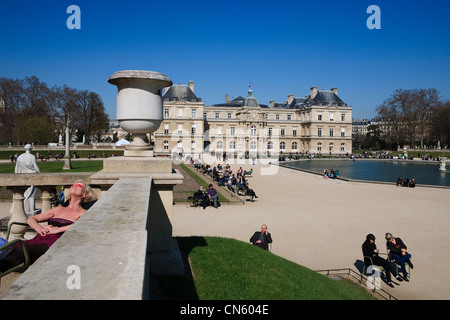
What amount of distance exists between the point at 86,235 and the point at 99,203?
0.98 metres

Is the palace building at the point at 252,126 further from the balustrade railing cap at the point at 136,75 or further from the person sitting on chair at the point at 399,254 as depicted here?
the balustrade railing cap at the point at 136,75

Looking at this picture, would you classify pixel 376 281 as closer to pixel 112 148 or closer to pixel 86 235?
pixel 86 235

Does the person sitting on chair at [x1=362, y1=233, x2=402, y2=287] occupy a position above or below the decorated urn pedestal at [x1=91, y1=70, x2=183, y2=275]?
below

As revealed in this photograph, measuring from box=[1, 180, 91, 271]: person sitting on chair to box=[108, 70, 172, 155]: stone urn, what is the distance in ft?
4.83

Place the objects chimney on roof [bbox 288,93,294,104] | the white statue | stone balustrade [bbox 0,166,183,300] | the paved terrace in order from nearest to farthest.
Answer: stone balustrade [bbox 0,166,183,300] → the white statue → the paved terrace → chimney on roof [bbox 288,93,294,104]

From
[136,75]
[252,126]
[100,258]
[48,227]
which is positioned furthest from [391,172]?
[252,126]

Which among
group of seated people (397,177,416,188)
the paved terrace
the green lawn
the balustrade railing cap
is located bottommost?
the paved terrace

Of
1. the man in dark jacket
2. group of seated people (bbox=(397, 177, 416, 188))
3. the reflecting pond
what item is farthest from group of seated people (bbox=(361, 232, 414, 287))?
the reflecting pond

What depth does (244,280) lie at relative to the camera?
16.0ft

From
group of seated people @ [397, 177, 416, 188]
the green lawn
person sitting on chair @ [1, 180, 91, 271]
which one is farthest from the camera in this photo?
group of seated people @ [397, 177, 416, 188]

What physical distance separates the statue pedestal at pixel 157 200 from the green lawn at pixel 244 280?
0.33 metres

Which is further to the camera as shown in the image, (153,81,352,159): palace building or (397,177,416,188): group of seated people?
(153,81,352,159): palace building

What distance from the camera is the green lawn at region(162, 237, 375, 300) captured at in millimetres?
4242

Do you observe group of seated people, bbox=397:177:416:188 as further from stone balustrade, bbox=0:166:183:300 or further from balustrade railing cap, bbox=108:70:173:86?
stone balustrade, bbox=0:166:183:300
